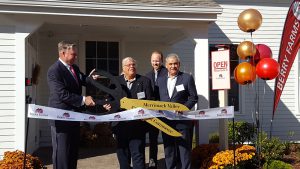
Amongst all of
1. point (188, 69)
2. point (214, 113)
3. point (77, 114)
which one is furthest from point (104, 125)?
point (77, 114)

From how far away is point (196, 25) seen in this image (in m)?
8.62

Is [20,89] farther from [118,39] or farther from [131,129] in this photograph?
[118,39]

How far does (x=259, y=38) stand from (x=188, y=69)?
93.5 inches

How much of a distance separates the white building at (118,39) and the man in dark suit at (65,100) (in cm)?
278

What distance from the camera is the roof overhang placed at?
24.9ft

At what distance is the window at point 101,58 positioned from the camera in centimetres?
1149

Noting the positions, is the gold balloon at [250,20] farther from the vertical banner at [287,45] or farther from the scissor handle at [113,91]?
the scissor handle at [113,91]

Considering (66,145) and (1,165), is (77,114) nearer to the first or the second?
(66,145)

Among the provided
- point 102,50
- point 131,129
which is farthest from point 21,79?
point 102,50

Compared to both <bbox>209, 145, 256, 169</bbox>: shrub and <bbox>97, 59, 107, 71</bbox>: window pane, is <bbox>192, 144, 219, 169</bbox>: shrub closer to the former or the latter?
<bbox>209, 145, 256, 169</bbox>: shrub

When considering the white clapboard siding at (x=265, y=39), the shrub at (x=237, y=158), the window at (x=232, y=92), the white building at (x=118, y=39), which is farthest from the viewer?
the window at (x=232, y=92)

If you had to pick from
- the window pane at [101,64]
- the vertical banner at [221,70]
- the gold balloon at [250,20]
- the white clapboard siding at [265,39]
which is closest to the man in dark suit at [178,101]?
the vertical banner at [221,70]

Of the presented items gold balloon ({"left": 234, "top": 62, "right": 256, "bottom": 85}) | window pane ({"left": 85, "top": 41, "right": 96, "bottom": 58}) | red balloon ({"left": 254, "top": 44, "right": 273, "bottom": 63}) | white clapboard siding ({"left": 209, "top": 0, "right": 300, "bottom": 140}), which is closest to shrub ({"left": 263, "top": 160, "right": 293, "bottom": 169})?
gold balloon ({"left": 234, "top": 62, "right": 256, "bottom": 85})

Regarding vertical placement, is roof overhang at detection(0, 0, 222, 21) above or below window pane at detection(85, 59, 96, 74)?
above
